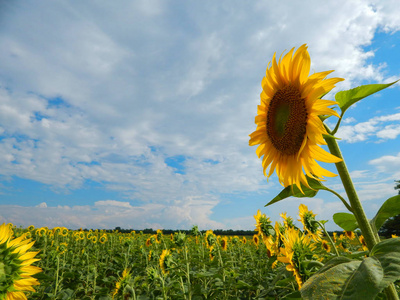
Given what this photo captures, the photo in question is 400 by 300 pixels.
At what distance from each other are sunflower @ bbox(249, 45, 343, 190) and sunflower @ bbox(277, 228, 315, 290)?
3.20ft

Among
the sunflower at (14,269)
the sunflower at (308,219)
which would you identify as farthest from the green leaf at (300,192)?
the sunflower at (308,219)

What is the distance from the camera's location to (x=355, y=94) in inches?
38.0

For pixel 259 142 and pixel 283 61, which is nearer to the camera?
pixel 283 61

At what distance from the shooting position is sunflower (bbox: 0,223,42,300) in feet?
4.87

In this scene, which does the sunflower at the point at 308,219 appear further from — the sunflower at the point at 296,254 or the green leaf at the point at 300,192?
the green leaf at the point at 300,192

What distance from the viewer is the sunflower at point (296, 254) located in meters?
2.10

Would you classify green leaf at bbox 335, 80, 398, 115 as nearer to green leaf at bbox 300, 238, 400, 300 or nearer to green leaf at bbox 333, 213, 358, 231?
green leaf at bbox 300, 238, 400, 300

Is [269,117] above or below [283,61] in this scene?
below

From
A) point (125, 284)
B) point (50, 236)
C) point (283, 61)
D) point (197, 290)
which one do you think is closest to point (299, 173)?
point (283, 61)

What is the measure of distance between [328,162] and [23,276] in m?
1.89

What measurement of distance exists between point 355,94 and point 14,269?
206 cm

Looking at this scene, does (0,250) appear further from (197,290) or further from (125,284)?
(125,284)

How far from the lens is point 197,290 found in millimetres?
3920

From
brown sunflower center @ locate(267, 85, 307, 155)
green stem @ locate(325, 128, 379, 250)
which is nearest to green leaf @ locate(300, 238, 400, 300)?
green stem @ locate(325, 128, 379, 250)
